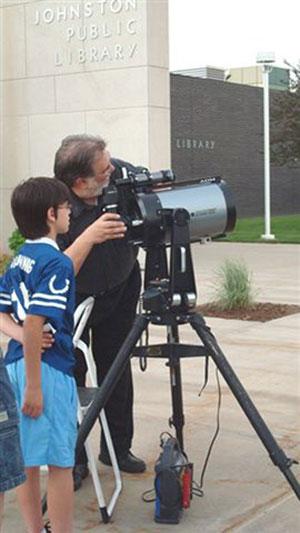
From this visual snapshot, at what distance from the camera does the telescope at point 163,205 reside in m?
3.62

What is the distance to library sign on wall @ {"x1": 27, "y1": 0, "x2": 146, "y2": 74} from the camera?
12.8 metres

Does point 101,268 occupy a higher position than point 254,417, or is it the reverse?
point 101,268

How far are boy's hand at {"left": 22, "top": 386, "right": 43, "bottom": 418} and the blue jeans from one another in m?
0.38

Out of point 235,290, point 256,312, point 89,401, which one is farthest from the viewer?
point 235,290

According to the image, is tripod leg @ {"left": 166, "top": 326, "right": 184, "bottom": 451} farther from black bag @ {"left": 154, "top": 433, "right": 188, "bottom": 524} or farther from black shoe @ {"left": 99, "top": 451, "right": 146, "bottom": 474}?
black shoe @ {"left": 99, "top": 451, "right": 146, "bottom": 474}

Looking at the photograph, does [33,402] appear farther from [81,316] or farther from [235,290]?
[235,290]

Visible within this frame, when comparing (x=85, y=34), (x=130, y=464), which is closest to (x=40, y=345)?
(x=130, y=464)

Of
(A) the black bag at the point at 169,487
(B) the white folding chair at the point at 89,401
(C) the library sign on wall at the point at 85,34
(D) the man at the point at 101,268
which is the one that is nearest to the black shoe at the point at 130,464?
(D) the man at the point at 101,268

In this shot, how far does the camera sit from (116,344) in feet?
14.9

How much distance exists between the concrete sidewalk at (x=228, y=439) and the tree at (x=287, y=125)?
19.1 m

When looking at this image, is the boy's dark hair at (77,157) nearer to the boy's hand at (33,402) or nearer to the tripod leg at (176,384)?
the tripod leg at (176,384)

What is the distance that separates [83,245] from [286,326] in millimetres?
5595

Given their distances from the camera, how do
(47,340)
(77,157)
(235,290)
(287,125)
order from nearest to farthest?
(47,340), (77,157), (235,290), (287,125)

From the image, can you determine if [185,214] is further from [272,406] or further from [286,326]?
[286,326]
